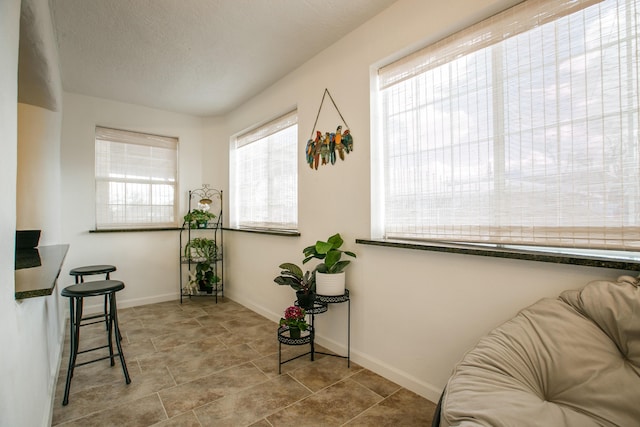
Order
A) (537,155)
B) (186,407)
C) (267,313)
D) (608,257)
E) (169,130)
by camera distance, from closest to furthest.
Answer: (608,257) < (537,155) < (186,407) < (267,313) < (169,130)

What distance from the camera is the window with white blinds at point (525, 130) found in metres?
1.45

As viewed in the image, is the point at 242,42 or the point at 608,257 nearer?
the point at 608,257

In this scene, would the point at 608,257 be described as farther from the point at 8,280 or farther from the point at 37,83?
the point at 37,83

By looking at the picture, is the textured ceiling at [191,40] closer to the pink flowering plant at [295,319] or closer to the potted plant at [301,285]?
the potted plant at [301,285]

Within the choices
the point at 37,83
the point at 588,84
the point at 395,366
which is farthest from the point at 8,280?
the point at 588,84

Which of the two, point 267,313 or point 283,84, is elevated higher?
point 283,84

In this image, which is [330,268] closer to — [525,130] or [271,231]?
[271,231]

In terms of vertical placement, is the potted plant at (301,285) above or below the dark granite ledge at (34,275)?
below

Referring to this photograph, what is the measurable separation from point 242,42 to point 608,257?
111 inches

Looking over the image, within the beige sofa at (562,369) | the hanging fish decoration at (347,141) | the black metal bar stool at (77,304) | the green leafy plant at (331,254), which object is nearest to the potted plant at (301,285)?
the green leafy plant at (331,254)

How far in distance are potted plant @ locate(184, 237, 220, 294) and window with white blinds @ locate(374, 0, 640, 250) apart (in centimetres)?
296

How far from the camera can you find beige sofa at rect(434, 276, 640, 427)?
102cm

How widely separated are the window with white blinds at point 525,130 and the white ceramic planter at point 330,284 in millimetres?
592

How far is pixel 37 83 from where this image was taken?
2322mm
